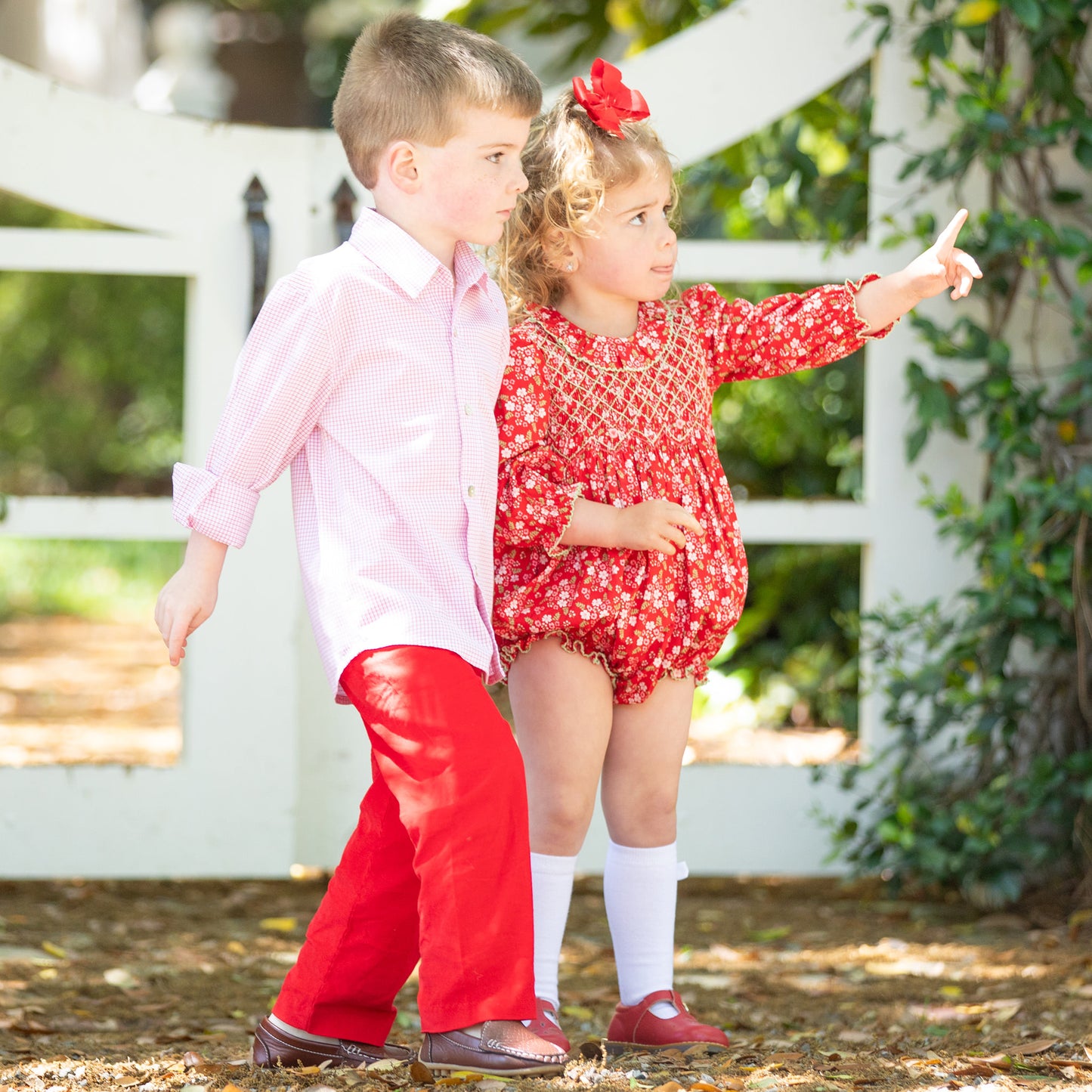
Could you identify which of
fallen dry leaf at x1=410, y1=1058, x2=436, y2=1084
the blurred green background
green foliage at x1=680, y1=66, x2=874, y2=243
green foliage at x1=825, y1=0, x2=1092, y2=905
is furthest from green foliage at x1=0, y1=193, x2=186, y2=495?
fallen dry leaf at x1=410, y1=1058, x2=436, y2=1084

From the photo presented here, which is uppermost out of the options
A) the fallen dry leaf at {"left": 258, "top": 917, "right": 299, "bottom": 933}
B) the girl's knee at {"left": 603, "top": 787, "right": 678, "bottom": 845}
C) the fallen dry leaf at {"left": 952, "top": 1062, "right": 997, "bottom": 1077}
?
the girl's knee at {"left": 603, "top": 787, "right": 678, "bottom": 845}

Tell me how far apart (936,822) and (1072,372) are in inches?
34.0

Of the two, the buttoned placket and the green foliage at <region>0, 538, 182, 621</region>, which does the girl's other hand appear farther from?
the green foliage at <region>0, 538, 182, 621</region>

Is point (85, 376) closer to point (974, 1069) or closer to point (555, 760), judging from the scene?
point (555, 760)

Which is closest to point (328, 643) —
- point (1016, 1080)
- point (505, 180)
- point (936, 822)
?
point (505, 180)

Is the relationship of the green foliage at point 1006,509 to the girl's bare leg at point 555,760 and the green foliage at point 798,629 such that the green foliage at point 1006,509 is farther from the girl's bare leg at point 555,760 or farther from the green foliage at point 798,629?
the green foliage at point 798,629

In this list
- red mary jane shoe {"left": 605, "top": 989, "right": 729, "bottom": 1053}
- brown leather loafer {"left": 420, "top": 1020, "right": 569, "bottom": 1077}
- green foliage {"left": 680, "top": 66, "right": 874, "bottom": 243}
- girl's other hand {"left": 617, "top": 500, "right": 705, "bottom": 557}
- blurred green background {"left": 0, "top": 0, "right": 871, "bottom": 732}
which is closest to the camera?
brown leather loafer {"left": 420, "top": 1020, "right": 569, "bottom": 1077}

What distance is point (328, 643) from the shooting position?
173 cm

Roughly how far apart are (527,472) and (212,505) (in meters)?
0.40

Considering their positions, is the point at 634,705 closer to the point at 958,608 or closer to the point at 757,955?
the point at 757,955

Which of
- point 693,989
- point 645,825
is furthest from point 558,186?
point 693,989

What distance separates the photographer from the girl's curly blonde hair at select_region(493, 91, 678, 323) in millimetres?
1909

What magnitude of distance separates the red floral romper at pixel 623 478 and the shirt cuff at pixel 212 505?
1.11 feet

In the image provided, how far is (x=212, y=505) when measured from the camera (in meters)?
1.70
